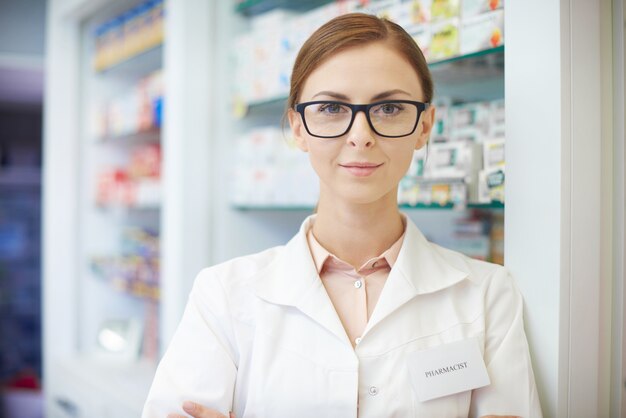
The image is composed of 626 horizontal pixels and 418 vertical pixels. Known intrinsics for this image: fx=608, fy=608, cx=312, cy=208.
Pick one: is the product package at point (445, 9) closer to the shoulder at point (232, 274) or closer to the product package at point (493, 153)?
the product package at point (493, 153)

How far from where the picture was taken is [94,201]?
4070 mm

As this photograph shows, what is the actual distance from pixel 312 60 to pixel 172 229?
58.0 inches

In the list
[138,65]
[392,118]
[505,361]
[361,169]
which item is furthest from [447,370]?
[138,65]

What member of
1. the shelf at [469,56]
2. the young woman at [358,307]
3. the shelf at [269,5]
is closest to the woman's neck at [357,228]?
the young woman at [358,307]

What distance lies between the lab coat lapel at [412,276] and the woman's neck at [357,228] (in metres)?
0.07

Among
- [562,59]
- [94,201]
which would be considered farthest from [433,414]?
[94,201]

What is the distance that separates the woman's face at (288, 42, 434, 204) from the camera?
151cm

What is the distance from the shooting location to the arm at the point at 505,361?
1.52 meters

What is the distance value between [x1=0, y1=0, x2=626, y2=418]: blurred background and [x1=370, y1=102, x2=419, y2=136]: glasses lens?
317 millimetres

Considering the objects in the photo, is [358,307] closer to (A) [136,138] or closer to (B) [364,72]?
(B) [364,72]

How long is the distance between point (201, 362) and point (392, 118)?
31.6 inches

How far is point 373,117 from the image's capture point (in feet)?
5.02

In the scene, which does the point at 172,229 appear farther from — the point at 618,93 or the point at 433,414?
the point at 618,93

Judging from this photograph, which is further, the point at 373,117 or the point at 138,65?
the point at 138,65
